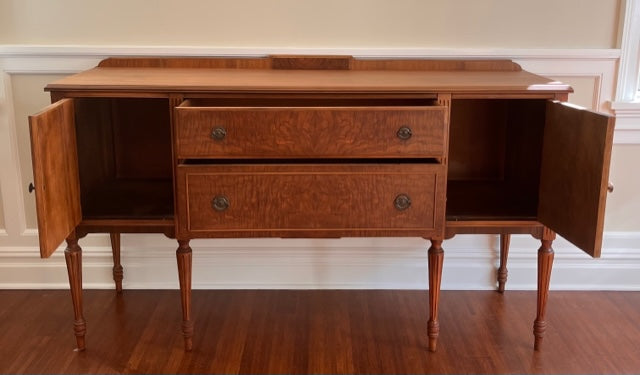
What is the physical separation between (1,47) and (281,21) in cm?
91

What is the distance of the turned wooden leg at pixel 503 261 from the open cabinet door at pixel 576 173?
0.50 meters

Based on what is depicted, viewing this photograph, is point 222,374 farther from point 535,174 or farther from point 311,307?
point 535,174

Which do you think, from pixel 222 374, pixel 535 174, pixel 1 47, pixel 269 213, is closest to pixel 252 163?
pixel 269 213

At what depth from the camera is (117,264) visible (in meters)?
2.29

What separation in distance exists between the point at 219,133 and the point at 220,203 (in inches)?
7.5

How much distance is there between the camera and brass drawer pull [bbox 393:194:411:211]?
173 cm

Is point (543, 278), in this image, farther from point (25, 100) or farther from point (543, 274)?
point (25, 100)

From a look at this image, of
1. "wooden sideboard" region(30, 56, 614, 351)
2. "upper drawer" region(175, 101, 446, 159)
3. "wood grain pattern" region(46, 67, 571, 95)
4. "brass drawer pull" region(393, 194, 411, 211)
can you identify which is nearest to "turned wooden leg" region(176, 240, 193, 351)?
"wooden sideboard" region(30, 56, 614, 351)

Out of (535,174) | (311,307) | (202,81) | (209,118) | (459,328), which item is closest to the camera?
(209,118)

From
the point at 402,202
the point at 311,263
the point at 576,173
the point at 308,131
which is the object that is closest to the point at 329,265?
the point at 311,263

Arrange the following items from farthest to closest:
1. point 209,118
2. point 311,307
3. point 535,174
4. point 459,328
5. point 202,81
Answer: point 311,307 < point 459,328 < point 535,174 < point 202,81 < point 209,118

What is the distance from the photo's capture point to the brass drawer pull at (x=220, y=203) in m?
1.72

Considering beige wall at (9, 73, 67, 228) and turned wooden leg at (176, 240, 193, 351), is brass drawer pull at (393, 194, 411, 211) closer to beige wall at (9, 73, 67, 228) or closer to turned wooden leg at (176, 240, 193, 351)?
turned wooden leg at (176, 240, 193, 351)

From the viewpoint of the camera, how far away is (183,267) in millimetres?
1833
